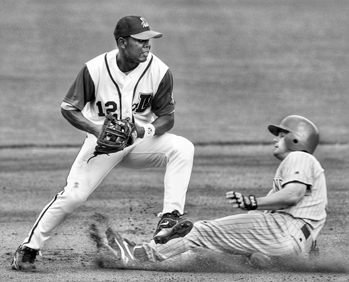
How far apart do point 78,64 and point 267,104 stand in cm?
454

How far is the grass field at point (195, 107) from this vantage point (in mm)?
6555

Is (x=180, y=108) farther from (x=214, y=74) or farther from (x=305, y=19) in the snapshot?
(x=305, y=19)

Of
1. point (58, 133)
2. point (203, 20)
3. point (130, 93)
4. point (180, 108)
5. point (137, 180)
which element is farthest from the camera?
point (203, 20)

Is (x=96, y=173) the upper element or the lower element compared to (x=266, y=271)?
upper

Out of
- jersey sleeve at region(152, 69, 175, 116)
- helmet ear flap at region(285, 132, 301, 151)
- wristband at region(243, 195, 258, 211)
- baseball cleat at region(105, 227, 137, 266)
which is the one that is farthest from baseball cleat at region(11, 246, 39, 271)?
helmet ear flap at region(285, 132, 301, 151)

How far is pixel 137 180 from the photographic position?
9289mm

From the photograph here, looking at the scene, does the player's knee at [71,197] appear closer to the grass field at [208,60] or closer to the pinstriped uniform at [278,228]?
the pinstriped uniform at [278,228]

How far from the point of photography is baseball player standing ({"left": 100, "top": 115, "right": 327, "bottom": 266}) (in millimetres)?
5766

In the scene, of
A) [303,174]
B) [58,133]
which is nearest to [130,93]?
[303,174]

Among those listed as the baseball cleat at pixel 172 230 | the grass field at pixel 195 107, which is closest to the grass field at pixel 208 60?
the grass field at pixel 195 107

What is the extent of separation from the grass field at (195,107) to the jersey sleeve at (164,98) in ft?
4.17

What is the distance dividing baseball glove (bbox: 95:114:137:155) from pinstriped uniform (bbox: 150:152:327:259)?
2.79 feet

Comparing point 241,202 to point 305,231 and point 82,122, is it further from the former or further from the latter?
point 82,122

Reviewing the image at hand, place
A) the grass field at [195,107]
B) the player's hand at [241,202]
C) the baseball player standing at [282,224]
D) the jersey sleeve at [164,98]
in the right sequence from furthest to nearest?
1. the grass field at [195,107]
2. the jersey sleeve at [164,98]
3. the baseball player standing at [282,224]
4. the player's hand at [241,202]
